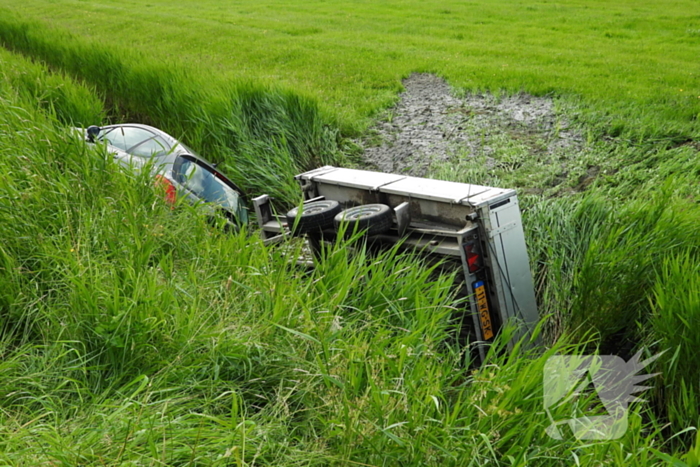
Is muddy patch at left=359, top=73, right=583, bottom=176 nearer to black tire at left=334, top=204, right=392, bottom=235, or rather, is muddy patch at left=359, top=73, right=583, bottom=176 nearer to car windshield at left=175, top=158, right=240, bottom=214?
car windshield at left=175, top=158, right=240, bottom=214

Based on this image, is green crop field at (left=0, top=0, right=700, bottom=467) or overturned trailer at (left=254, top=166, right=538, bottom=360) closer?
green crop field at (left=0, top=0, right=700, bottom=467)

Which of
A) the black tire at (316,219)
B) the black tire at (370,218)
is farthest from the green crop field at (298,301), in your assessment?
the black tire at (316,219)

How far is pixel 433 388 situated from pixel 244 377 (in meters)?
0.95

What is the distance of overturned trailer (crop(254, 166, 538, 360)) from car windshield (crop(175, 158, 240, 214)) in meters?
2.07

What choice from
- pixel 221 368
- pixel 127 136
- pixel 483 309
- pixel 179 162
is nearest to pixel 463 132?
pixel 179 162

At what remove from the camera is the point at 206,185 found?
305 inches

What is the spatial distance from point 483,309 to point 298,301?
7.59 ft

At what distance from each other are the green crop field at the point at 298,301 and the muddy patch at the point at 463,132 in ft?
0.74

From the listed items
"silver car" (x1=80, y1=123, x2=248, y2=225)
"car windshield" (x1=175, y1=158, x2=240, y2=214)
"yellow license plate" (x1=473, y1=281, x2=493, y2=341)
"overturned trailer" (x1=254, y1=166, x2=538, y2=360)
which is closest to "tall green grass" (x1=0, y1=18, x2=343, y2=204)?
"silver car" (x1=80, y1=123, x2=248, y2=225)

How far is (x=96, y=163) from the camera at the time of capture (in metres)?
5.00

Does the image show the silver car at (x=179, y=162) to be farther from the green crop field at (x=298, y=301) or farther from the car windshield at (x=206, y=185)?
the green crop field at (x=298, y=301)

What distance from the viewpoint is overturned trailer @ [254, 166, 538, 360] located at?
5133mm

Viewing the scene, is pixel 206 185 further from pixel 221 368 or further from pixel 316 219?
pixel 221 368

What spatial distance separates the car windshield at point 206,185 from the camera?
7466 mm
